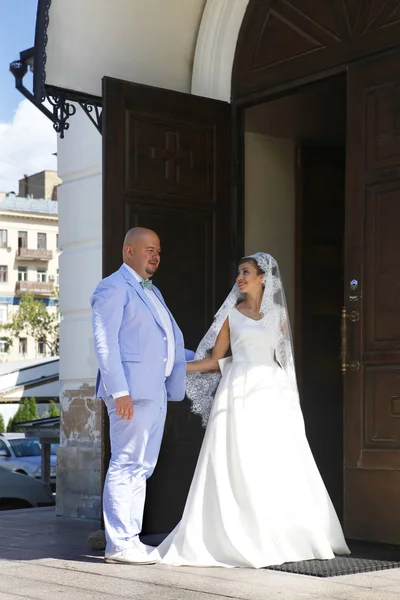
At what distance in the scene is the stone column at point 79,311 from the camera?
29.0ft

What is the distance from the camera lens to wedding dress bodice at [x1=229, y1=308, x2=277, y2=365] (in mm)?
6801

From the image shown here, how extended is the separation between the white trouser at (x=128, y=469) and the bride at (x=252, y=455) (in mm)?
257

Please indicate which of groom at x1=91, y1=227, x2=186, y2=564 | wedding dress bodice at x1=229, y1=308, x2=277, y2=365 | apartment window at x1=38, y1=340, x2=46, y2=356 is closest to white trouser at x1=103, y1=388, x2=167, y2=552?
groom at x1=91, y1=227, x2=186, y2=564

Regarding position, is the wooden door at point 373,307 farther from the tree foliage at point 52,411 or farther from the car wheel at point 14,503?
the tree foliage at point 52,411

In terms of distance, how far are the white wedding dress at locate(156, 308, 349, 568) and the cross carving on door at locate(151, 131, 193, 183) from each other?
156cm

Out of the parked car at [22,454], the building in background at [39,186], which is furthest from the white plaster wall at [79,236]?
the building in background at [39,186]

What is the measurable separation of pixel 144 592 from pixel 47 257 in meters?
75.4

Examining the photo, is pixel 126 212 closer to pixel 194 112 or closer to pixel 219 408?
pixel 194 112

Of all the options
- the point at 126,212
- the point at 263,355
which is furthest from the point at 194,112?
the point at 263,355

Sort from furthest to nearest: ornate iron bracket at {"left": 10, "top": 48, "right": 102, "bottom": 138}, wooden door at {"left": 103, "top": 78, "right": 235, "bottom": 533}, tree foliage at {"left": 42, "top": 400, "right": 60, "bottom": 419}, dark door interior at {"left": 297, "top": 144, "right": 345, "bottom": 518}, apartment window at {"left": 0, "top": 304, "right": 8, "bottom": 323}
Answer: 1. apartment window at {"left": 0, "top": 304, "right": 8, "bottom": 323}
2. tree foliage at {"left": 42, "top": 400, "right": 60, "bottom": 419}
3. dark door interior at {"left": 297, "top": 144, "right": 345, "bottom": 518}
4. ornate iron bracket at {"left": 10, "top": 48, "right": 102, "bottom": 138}
5. wooden door at {"left": 103, "top": 78, "right": 235, "bottom": 533}

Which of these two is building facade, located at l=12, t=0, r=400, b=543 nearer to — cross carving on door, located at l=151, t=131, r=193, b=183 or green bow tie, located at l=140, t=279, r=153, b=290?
cross carving on door, located at l=151, t=131, r=193, b=183

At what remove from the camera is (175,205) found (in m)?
7.95

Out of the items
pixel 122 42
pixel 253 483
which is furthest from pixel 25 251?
pixel 253 483

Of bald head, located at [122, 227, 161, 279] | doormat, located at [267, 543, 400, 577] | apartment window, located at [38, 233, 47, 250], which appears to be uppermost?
apartment window, located at [38, 233, 47, 250]
